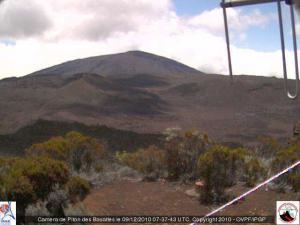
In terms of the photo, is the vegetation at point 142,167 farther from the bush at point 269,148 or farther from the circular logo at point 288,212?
the circular logo at point 288,212

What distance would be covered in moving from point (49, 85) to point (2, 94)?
20.2 ft

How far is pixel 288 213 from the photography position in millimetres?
5066

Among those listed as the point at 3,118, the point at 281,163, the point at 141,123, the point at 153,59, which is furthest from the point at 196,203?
the point at 153,59

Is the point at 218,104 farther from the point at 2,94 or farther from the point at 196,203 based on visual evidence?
the point at 196,203

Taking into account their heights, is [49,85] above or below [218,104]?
above

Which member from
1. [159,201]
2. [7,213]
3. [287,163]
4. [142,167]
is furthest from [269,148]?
[7,213]

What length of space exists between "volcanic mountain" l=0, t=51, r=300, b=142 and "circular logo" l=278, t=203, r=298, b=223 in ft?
76.6

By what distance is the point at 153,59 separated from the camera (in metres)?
107

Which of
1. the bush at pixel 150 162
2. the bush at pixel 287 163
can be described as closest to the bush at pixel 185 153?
the bush at pixel 150 162

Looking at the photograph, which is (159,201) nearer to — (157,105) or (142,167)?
(142,167)

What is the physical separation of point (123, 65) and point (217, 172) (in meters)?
86.8

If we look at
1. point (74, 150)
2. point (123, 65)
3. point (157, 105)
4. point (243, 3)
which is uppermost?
point (123, 65)

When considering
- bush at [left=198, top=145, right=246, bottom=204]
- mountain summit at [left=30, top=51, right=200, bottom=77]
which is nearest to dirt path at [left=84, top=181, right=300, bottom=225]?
bush at [left=198, top=145, right=246, bottom=204]

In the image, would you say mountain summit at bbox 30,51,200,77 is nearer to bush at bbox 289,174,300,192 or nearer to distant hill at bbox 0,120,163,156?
distant hill at bbox 0,120,163,156
